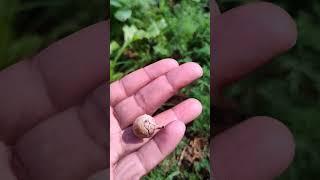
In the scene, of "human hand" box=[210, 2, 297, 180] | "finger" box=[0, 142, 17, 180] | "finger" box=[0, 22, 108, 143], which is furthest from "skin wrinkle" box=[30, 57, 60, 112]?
"human hand" box=[210, 2, 297, 180]

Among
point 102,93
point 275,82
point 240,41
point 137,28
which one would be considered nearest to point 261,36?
point 240,41

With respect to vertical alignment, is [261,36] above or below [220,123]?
above

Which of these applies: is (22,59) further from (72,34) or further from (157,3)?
(157,3)

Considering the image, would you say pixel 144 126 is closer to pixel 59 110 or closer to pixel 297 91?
pixel 59 110

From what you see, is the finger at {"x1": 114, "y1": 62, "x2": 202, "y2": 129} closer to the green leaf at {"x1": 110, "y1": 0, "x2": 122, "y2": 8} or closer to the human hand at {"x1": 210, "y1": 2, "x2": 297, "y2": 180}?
the human hand at {"x1": 210, "y1": 2, "x2": 297, "y2": 180}

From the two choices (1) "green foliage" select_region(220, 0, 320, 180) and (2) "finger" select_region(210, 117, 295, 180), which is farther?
(1) "green foliage" select_region(220, 0, 320, 180)

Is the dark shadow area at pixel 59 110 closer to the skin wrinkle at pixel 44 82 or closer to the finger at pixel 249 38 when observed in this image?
the skin wrinkle at pixel 44 82

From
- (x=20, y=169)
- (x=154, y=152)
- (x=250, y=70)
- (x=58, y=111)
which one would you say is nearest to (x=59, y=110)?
(x=58, y=111)
